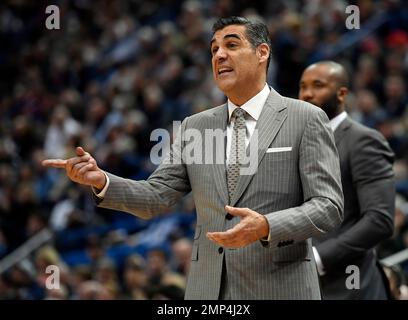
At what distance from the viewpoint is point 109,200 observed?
3338 mm

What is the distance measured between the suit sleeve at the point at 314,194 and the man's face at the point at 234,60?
12.7 inches

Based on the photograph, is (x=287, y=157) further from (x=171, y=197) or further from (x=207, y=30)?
(x=207, y=30)

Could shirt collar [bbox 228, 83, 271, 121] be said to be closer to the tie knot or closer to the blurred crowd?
the tie knot

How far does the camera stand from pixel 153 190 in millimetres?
3479

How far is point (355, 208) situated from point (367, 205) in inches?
4.7

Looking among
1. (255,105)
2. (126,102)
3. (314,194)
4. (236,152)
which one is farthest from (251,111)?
(126,102)

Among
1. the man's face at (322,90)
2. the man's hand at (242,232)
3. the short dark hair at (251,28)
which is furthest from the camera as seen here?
the man's face at (322,90)

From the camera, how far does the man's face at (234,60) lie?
342 centimetres

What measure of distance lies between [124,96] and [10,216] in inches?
93.2

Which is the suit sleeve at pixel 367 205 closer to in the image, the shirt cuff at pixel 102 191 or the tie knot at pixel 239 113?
the tie knot at pixel 239 113

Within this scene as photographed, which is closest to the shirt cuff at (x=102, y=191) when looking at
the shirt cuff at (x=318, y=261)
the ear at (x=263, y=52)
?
the ear at (x=263, y=52)

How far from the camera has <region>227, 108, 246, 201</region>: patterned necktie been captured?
3.35 metres

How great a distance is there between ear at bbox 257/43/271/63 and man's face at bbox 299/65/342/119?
99 cm
